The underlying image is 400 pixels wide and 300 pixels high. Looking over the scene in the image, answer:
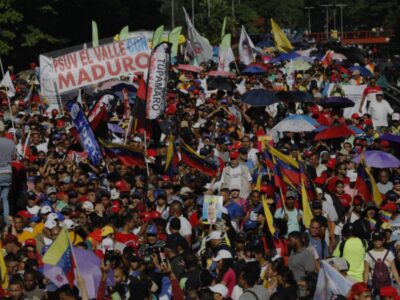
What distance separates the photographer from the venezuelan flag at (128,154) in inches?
802

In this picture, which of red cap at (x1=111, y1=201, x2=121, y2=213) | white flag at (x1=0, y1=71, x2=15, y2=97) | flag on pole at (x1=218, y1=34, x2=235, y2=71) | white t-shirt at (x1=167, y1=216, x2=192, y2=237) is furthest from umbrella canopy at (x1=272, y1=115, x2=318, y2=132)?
flag on pole at (x1=218, y1=34, x2=235, y2=71)

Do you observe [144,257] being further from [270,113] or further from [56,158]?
[270,113]

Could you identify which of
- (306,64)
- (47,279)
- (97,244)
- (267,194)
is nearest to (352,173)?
(267,194)

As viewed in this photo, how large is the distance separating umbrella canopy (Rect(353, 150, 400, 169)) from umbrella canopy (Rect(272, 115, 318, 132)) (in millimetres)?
3939

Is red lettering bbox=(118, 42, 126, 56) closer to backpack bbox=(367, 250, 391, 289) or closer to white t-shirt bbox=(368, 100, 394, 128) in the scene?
white t-shirt bbox=(368, 100, 394, 128)

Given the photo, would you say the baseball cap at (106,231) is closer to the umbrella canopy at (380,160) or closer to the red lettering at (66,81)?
the umbrella canopy at (380,160)

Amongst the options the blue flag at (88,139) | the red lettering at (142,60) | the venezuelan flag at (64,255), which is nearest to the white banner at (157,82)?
the blue flag at (88,139)

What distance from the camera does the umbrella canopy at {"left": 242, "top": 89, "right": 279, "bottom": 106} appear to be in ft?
84.9

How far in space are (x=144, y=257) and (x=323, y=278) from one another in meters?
2.51

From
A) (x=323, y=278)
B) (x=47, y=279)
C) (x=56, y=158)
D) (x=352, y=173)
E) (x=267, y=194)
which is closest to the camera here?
(x=323, y=278)

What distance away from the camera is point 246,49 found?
43562 mm

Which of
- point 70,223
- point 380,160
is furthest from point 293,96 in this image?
point 70,223

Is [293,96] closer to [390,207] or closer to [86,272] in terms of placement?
[390,207]

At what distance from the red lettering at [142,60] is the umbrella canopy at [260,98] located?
1929 millimetres
